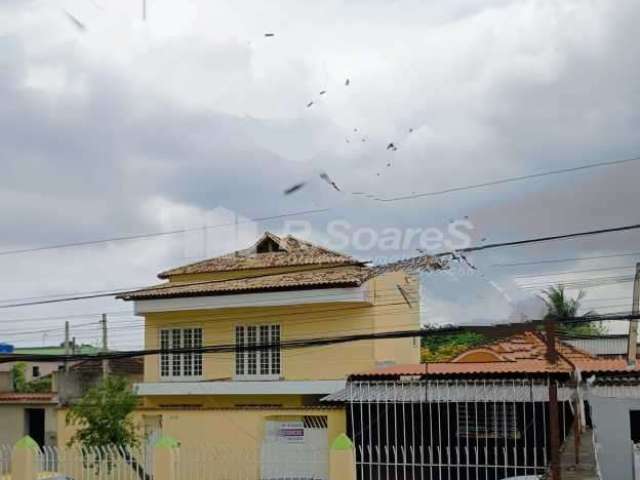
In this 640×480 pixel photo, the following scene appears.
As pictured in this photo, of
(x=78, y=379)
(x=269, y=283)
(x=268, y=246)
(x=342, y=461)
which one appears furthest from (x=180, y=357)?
(x=342, y=461)

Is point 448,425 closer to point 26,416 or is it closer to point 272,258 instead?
point 272,258

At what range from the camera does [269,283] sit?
25.2 metres

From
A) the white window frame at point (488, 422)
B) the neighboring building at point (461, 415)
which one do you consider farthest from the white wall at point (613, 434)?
the white window frame at point (488, 422)

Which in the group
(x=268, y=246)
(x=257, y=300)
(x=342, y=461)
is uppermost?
(x=268, y=246)

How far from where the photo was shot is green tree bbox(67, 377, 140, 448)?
73.5ft

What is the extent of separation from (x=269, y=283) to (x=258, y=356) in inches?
80.9

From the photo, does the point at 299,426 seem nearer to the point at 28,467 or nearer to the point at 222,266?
the point at 222,266

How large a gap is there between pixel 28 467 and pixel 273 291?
975cm

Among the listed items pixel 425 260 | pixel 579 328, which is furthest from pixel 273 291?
pixel 579 328

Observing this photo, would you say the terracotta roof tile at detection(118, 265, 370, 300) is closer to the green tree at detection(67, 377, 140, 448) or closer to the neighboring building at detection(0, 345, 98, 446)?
the green tree at detection(67, 377, 140, 448)

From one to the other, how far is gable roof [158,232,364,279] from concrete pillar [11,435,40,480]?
419 inches

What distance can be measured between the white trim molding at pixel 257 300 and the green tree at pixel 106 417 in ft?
11.6

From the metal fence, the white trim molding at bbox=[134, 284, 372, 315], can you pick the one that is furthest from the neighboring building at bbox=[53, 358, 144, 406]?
the metal fence

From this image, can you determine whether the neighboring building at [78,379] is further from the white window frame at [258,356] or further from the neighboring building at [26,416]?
the white window frame at [258,356]
